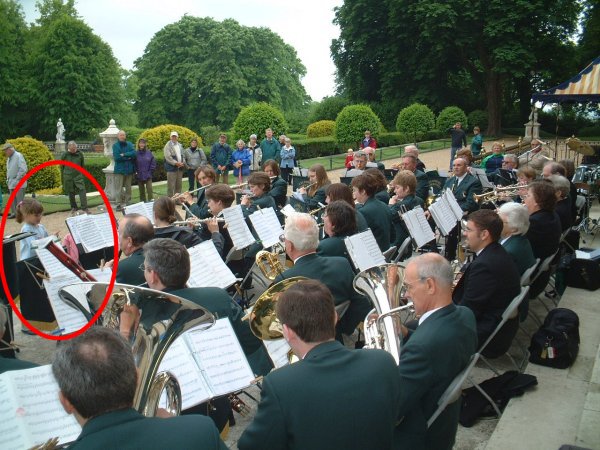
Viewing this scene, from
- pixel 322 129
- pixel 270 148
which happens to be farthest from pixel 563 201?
pixel 322 129

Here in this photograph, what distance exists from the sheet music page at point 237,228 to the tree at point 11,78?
39235 mm

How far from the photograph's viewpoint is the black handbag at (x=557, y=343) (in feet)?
15.9

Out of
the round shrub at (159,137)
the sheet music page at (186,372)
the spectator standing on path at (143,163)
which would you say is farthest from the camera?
the round shrub at (159,137)

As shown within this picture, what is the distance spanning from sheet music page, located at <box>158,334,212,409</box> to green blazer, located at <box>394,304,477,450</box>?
3.17 ft

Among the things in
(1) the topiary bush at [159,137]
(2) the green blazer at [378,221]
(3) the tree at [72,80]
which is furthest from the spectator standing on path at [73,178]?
(3) the tree at [72,80]

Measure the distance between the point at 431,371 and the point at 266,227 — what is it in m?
→ 3.16

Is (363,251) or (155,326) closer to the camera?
(155,326)

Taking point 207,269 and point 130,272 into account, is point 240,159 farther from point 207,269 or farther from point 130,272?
point 130,272

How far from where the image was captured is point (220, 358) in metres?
2.89

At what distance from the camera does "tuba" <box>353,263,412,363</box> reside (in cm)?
317

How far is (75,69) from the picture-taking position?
138 ft

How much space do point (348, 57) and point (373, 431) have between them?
38.9 meters

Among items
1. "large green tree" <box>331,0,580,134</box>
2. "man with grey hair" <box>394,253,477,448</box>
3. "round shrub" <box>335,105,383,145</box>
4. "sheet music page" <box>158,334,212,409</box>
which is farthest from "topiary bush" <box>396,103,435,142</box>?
"sheet music page" <box>158,334,212,409</box>

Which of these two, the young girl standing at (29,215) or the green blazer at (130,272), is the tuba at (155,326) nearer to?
the green blazer at (130,272)
